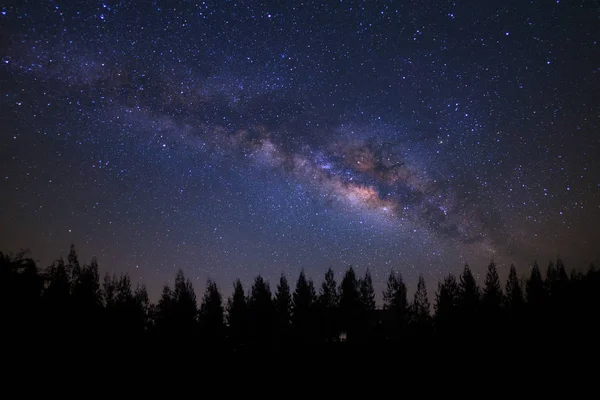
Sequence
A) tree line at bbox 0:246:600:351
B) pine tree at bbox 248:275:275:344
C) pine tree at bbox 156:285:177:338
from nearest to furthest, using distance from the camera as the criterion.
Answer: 1. tree line at bbox 0:246:600:351
2. pine tree at bbox 156:285:177:338
3. pine tree at bbox 248:275:275:344

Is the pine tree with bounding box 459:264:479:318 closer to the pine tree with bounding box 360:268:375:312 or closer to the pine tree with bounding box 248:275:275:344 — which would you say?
the pine tree with bounding box 360:268:375:312

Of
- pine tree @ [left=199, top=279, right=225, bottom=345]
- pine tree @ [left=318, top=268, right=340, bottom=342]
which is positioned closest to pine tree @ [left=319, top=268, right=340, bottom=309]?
pine tree @ [left=318, top=268, right=340, bottom=342]

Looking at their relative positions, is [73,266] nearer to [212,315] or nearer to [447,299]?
[212,315]

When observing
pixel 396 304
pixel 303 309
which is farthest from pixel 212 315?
pixel 396 304

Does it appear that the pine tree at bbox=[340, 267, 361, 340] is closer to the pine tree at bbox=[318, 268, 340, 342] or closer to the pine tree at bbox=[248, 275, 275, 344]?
Result: the pine tree at bbox=[318, 268, 340, 342]

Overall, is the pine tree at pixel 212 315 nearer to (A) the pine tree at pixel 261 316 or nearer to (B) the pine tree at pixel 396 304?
(A) the pine tree at pixel 261 316

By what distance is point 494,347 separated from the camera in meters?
17.4

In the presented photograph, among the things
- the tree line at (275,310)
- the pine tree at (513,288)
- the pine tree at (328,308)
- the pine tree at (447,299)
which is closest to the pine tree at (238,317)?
the tree line at (275,310)

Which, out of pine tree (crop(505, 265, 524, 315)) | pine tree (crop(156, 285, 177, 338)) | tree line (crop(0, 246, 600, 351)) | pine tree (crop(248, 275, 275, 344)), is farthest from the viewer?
pine tree (crop(505, 265, 524, 315))

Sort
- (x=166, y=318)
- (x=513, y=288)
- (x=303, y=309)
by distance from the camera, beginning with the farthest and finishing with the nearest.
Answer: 1. (x=513, y=288)
2. (x=303, y=309)
3. (x=166, y=318)

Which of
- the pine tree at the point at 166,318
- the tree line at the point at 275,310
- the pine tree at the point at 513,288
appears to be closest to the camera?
the tree line at the point at 275,310

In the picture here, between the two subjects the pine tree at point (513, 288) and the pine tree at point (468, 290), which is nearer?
the pine tree at point (468, 290)

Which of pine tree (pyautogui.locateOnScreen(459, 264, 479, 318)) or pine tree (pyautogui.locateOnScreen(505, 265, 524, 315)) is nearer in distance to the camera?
pine tree (pyautogui.locateOnScreen(459, 264, 479, 318))

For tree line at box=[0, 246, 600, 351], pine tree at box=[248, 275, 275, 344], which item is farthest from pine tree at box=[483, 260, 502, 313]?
pine tree at box=[248, 275, 275, 344]
